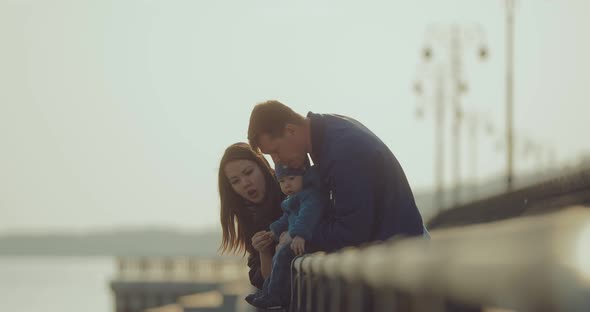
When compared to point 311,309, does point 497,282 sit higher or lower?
higher

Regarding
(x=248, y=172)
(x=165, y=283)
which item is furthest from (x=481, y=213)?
(x=248, y=172)

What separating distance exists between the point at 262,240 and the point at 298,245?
2.25ft

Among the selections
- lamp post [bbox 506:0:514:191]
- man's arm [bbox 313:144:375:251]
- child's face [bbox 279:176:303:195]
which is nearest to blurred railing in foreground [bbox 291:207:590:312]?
man's arm [bbox 313:144:375:251]

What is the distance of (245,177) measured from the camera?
6762 mm

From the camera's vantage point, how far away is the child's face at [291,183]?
19.7 ft

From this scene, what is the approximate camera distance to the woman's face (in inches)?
266

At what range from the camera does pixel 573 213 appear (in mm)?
1145

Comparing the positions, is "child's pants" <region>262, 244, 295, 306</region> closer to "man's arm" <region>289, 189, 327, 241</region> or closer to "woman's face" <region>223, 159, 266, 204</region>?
"man's arm" <region>289, 189, 327, 241</region>

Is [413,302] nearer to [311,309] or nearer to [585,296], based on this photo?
[585,296]

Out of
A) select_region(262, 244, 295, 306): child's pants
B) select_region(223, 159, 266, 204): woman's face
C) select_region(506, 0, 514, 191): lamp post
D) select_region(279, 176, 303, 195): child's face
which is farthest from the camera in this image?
select_region(506, 0, 514, 191): lamp post

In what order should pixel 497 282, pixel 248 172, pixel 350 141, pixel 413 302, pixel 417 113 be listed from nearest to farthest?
1. pixel 497 282
2. pixel 413 302
3. pixel 350 141
4. pixel 248 172
5. pixel 417 113

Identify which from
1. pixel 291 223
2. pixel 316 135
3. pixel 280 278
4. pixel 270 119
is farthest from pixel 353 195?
pixel 280 278

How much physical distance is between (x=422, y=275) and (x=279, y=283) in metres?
4.79

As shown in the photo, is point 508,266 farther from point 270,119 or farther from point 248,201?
point 248,201
